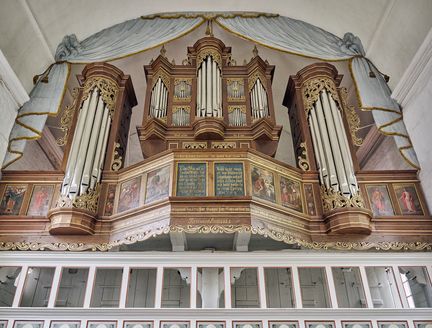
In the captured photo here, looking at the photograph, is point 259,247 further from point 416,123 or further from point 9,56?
point 9,56

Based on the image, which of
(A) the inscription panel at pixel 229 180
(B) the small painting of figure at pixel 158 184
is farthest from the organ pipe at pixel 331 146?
(B) the small painting of figure at pixel 158 184

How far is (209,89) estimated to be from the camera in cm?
881

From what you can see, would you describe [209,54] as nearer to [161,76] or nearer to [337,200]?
[161,76]

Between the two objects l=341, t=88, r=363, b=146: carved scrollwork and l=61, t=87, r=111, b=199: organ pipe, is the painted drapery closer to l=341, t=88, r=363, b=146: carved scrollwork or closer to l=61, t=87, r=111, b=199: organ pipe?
l=341, t=88, r=363, b=146: carved scrollwork

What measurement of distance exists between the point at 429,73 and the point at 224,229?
478cm

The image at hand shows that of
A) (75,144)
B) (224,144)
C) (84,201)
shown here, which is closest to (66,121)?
(75,144)

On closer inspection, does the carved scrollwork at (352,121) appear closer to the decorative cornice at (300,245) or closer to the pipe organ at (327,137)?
the pipe organ at (327,137)

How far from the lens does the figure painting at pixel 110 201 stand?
7081mm

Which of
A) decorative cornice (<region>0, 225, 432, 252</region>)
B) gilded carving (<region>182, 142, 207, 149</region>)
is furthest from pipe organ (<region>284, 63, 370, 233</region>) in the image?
gilded carving (<region>182, 142, 207, 149</region>)

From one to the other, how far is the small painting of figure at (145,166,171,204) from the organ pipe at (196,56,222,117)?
191 centimetres

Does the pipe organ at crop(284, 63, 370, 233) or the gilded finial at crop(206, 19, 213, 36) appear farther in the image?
the gilded finial at crop(206, 19, 213, 36)

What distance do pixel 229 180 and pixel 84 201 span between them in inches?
97.6

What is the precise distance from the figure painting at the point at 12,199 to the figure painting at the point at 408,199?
22.0 feet

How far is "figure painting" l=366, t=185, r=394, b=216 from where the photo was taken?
23.5 feet
